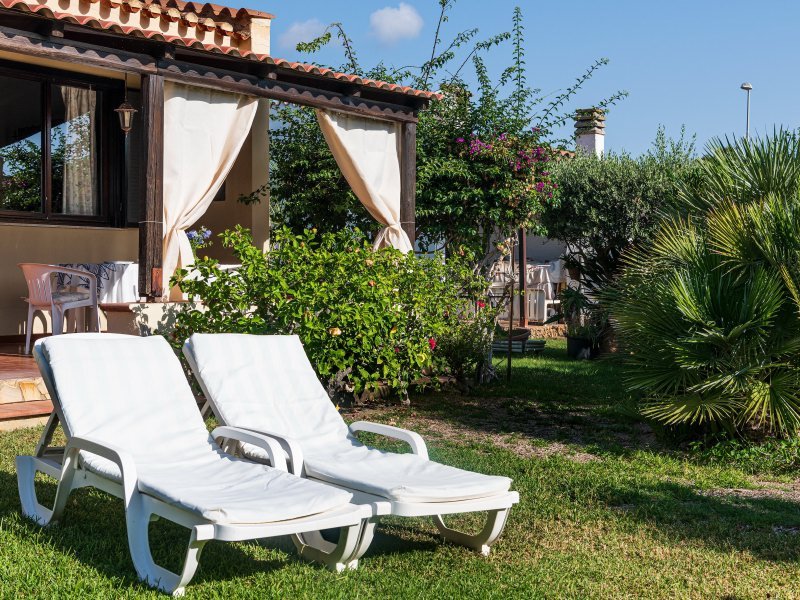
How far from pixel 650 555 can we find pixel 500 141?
845 cm

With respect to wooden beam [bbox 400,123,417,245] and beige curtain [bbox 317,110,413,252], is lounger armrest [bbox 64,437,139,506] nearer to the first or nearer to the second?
beige curtain [bbox 317,110,413,252]

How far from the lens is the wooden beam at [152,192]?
9.32 m

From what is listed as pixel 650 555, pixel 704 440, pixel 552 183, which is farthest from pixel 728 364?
pixel 552 183

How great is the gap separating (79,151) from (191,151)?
2.73 metres

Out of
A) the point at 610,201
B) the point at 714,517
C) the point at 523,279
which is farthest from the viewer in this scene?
the point at 523,279

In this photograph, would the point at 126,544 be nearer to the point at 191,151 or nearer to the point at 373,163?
the point at 191,151

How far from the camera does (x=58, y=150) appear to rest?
11.7 metres

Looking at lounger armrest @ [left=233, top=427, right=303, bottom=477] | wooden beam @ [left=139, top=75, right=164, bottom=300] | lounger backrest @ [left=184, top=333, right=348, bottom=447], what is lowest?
lounger armrest @ [left=233, top=427, right=303, bottom=477]

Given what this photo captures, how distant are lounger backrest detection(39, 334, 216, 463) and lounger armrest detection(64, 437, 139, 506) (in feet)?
0.72

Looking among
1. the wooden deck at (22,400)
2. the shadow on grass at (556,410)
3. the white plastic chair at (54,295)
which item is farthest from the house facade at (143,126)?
the shadow on grass at (556,410)

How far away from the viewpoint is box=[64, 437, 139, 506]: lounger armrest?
4492 mm

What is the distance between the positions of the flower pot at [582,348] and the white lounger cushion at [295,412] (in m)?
9.45

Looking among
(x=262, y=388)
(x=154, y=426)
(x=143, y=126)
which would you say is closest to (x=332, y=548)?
(x=154, y=426)

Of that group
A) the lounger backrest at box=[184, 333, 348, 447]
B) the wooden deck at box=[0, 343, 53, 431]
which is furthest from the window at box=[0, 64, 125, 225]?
the lounger backrest at box=[184, 333, 348, 447]
